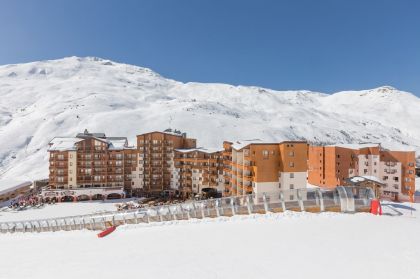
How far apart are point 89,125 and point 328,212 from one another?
479 feet

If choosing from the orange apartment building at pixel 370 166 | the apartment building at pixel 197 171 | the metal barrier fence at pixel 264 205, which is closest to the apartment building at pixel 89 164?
the apartment building at pixel 197 171

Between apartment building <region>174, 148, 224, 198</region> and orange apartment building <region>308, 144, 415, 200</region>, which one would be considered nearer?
orange apartment building <region>308, 144, 415, 200</region>

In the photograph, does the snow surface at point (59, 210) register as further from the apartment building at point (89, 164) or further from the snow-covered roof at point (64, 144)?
the snow-covered roof at point (64, 144)

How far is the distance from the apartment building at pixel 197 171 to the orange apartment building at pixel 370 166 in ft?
81.2

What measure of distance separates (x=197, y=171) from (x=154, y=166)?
12951 mm

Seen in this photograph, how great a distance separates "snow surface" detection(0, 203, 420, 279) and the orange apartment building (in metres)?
48.3

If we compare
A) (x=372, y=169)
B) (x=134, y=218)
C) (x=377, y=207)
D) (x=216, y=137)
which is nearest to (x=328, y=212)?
(x=377, y=207)

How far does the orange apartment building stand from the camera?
5712cm

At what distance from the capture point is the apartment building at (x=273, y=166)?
43500 mm

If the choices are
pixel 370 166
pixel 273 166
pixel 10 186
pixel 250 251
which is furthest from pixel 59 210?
pixel 370 166

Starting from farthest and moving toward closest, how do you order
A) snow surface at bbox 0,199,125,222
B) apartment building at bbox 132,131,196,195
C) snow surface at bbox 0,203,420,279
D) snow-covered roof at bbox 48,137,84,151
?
apartment building at bbox 132,131,196,195
snow-covered roof at bbox 48,137,84,151
snow surface at bbox 0,199,125,222
snow surface at bbox 0,203,420,279

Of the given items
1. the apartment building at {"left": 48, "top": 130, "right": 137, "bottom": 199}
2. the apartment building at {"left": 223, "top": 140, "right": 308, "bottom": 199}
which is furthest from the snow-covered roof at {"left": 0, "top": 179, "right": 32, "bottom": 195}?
the apartment building at {"left": 223, "top": 140, "right": 308, "bottom": 199}

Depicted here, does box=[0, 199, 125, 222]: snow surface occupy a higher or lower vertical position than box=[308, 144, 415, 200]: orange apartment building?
lower

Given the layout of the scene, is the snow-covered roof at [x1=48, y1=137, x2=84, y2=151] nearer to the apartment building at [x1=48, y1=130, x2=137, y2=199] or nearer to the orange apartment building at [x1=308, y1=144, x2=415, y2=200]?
the apartment building at [x1=48, y1=130, x2=137, y2=199]
